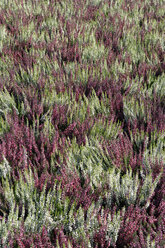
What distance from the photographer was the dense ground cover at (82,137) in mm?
1224

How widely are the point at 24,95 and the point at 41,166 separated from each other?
2.45 ft

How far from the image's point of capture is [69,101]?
2.03 m

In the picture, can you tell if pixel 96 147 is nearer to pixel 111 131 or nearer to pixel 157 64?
pixel 111 131

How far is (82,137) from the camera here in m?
1.73

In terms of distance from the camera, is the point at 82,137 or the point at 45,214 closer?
the point at 45,214

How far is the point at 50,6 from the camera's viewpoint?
4043mm

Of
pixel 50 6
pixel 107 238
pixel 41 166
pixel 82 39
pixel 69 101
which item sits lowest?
pixel 107 238

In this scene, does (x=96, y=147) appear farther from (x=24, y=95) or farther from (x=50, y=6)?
(x=50, y=6)

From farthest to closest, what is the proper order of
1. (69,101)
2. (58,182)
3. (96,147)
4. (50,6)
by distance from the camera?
(50,6) → (69,101) → (96,147) → (58,182)

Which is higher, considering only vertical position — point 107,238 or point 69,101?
point 69,101

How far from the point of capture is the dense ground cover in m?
1.22

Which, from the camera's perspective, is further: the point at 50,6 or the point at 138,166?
the point at 50,6

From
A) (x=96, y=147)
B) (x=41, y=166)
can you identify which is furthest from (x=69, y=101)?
(x=41, y=166)

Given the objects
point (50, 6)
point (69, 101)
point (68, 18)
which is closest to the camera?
point (69, 101)
